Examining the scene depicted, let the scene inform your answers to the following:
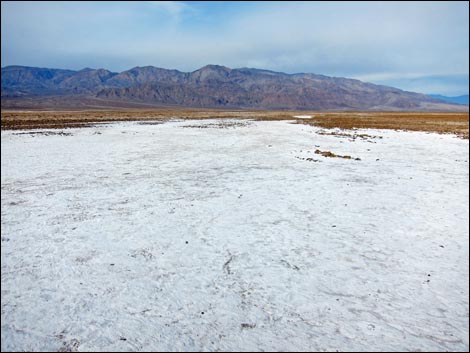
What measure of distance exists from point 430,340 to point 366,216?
16.1 feet

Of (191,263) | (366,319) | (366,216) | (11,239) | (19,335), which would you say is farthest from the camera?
(366,216)

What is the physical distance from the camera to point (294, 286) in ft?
19.1

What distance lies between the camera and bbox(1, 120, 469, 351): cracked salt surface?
15.3 ft

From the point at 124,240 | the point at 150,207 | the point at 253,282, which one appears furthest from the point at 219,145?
the point at 253,282

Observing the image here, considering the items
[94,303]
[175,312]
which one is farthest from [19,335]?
[175,312]

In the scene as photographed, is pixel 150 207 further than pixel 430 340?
Yes

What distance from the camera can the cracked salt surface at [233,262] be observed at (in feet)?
15.3

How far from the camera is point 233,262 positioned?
21.7 ft

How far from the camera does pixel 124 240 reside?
7508mm

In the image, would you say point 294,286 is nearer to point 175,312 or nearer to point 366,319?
point 366,319

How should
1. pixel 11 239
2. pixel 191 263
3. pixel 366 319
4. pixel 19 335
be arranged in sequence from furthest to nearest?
pixel 11 239
pixel 191 263
pixel 366 319
pixel 19 335

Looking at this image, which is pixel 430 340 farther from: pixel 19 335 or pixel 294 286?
pixel 19 335

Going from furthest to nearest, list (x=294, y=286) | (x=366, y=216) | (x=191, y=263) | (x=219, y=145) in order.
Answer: (x=219, y=145) → (x=366, y=216) → (x=191, y=263) → (x=294, y=286)

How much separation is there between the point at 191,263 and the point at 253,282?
1.35 meters
